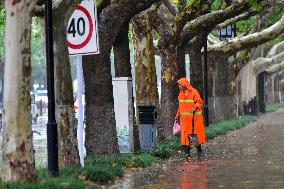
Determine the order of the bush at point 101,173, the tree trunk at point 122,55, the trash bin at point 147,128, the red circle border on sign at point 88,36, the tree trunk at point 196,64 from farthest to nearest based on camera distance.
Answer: the tree trunk at point 196,64 < the trash bin at point 147,128 < the tree trunk at point 122,55 < the red circle border on sign at point 88,36 < the bush at point 101,173

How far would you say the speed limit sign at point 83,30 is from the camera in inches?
520

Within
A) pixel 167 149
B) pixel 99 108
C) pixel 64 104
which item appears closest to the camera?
pixel 64 104

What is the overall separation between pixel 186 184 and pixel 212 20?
35.8 ft

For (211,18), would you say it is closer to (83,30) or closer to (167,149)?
(167,149)

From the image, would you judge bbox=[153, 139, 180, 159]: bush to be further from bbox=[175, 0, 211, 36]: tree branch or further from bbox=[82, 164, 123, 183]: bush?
bbox=[82, 164, 123, 183]: bush

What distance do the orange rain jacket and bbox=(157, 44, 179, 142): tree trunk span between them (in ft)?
15.8

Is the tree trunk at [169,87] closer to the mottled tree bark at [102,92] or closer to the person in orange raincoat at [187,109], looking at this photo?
the person in orange raincoat at [187,109]

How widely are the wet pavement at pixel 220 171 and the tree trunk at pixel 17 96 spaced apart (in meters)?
1.78

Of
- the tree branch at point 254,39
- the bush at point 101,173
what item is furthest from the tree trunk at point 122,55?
the tree branch at point 254,39

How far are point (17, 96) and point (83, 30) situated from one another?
288 centimetres

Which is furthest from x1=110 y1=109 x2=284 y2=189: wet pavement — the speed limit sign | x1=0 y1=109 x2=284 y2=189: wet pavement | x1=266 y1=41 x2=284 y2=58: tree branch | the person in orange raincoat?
x1=266 y1=41 x2=284 y2=58: tree branch

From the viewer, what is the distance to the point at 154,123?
18.6 meters

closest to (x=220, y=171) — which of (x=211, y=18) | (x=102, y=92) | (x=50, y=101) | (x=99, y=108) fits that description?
(x=99, y=108)

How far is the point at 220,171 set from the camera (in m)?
14.4
